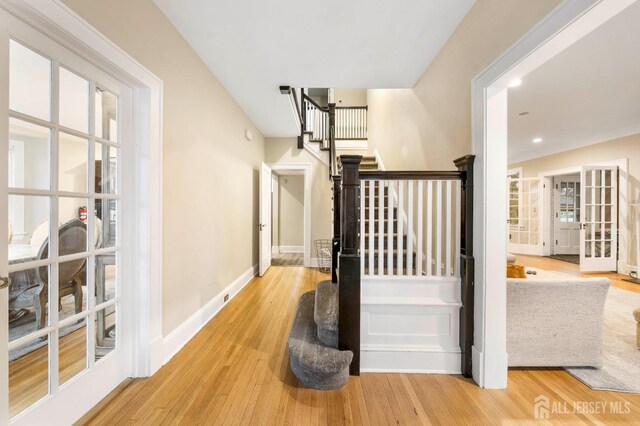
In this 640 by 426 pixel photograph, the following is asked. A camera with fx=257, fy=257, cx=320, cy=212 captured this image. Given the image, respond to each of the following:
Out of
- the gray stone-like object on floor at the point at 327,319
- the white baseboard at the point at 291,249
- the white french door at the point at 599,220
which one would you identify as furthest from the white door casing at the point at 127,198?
the white french door at the point at 599,220

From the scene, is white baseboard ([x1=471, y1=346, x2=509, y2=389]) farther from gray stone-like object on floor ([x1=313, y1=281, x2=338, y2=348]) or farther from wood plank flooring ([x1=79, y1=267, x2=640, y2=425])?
gray stone-like object on floor ([x1=313, y1=281, x2=338, y2=348])

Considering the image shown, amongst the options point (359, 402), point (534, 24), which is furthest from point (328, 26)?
point (359, 402)

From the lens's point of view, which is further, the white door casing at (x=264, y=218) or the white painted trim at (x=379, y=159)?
the white painted trim at (x=379, y=159)

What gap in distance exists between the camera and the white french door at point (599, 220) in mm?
4832

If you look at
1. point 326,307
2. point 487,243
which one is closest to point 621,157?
point 487,243

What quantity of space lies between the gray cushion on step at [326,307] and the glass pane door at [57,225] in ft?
4.54

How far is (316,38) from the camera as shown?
2.21 meters

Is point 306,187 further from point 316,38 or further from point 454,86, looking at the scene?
point 454,86

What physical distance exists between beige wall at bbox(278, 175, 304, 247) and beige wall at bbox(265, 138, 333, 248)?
1.64m

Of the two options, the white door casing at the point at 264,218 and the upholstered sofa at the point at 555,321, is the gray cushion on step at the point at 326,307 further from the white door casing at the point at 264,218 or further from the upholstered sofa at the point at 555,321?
the white door casing at the point at 264,218

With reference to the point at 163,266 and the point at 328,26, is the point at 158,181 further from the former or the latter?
the point at 328,26

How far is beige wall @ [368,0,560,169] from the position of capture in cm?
151

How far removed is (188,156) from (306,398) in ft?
6.95

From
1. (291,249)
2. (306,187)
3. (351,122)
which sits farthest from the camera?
(291,249)
